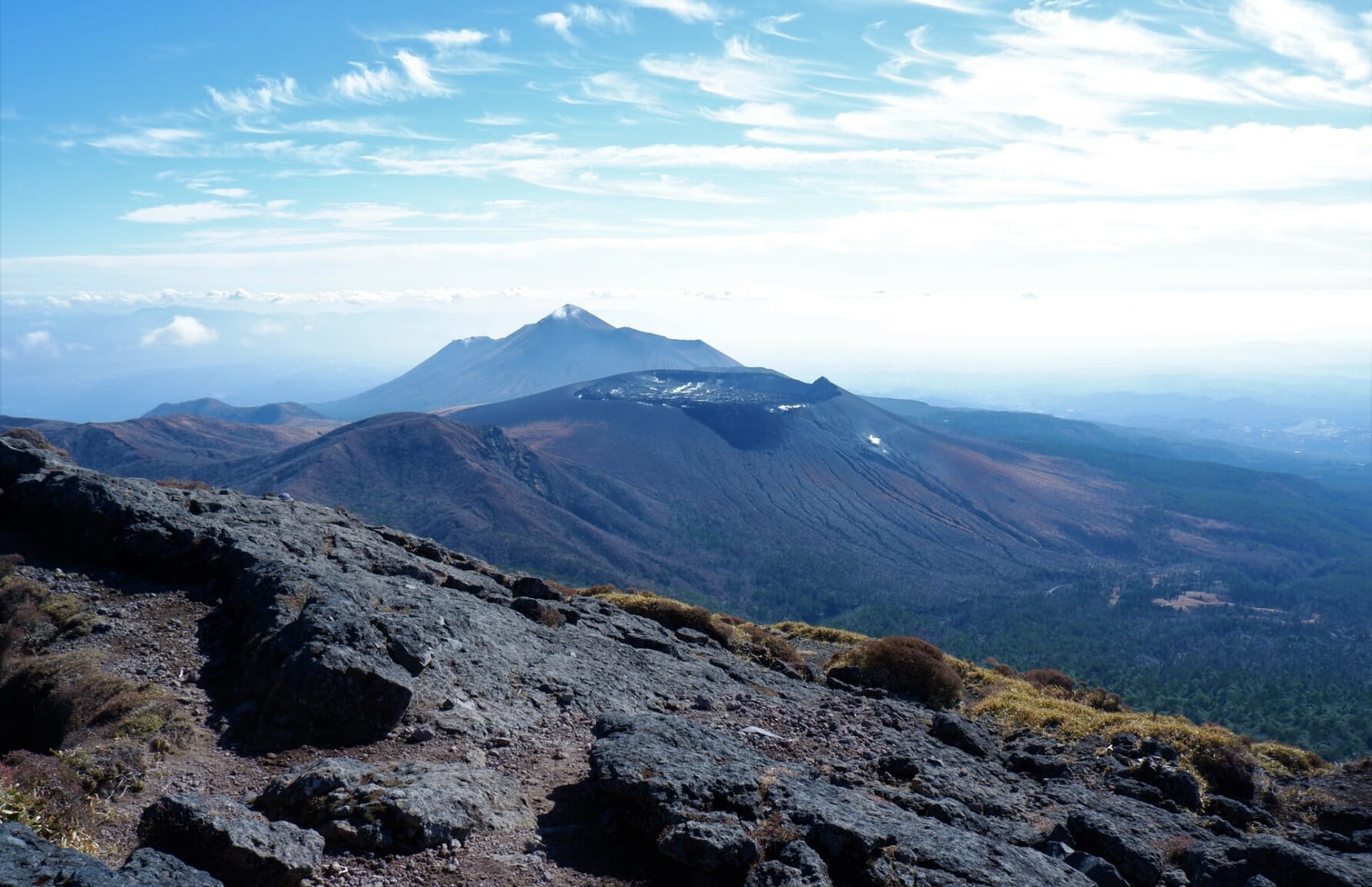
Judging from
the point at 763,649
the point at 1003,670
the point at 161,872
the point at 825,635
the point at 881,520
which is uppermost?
A: the point at 161,872

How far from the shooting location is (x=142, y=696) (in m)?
9.91

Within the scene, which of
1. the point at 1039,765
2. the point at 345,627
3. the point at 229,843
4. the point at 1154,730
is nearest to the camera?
the point at 229,843

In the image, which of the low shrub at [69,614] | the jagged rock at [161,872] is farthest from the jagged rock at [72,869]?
the low shrub at [69,614]

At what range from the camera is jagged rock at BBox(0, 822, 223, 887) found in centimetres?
500

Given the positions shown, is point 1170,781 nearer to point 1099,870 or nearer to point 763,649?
point 1099,870

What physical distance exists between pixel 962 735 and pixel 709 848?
26.1 ft

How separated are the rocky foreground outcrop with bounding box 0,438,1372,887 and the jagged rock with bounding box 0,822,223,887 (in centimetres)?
2

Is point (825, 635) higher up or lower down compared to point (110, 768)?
lower down

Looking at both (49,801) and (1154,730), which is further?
(1154,730)

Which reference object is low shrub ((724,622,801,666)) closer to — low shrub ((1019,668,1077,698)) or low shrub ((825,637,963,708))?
low shrub ((825,637,963,708))

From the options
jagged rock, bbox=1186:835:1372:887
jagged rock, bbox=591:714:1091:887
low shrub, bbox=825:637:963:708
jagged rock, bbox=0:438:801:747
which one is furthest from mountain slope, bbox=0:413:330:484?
jagged rock, bbox=1186:835:1372:887

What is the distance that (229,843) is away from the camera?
635 cm

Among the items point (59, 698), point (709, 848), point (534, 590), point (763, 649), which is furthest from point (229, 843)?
point (763, 649)

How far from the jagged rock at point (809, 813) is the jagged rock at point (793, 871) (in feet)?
1.16
